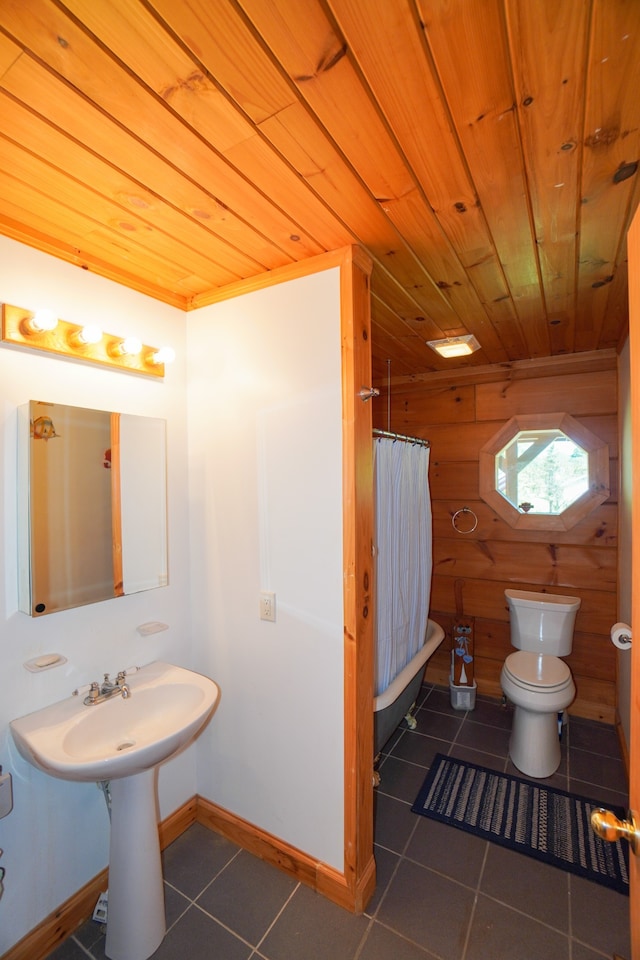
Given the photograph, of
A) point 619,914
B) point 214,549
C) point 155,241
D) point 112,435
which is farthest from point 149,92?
point 619,914

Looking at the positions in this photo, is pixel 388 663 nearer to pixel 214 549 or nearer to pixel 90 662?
pixel 214 549

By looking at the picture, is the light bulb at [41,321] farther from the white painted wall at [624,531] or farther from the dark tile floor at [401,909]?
the white painted wall at [624,531]

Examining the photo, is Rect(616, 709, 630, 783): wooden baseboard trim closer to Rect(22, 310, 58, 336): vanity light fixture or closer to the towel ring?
the towel ring

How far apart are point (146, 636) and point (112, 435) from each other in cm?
87

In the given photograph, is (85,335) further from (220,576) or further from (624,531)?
(624,531)

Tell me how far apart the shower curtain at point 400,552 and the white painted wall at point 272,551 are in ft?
2.09

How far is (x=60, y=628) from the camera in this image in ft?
5.18

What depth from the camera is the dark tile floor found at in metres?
1.52

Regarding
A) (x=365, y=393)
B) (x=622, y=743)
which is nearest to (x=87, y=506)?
(x=365, y=393)

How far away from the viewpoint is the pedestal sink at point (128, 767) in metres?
1.38

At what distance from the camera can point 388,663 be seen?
7.75 feet

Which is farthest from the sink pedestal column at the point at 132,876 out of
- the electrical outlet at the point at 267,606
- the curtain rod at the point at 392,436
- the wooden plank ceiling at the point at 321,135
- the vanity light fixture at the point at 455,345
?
the vanity light fixture at the point at 455,345

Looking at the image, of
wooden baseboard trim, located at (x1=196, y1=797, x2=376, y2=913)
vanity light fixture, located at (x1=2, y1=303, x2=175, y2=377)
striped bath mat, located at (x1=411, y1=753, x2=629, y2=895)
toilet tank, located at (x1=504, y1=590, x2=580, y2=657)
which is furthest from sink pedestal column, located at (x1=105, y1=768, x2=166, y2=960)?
toilet tank, located at (x1=504, y1=590, x2=580, y2=657)

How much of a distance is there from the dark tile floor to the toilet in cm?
40
